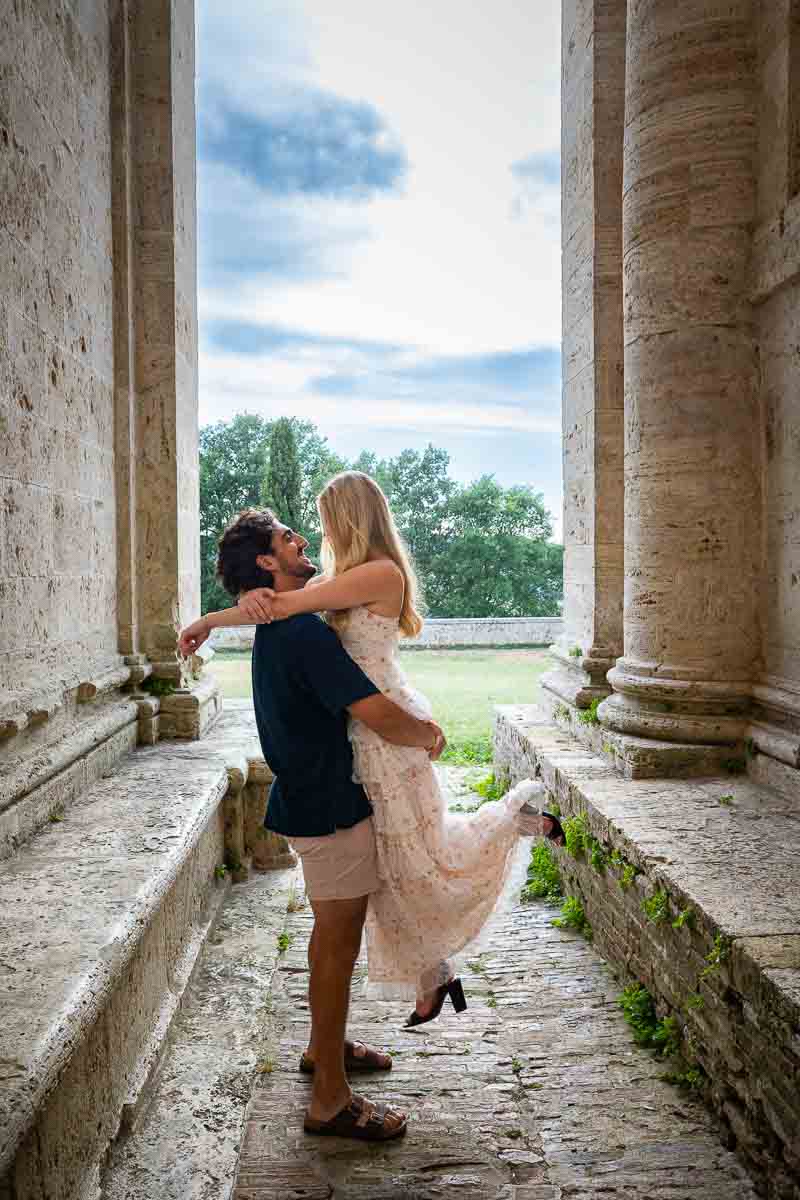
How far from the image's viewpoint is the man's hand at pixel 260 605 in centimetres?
287

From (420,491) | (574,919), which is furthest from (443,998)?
(420,491)

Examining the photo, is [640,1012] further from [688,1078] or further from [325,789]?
[325,789]

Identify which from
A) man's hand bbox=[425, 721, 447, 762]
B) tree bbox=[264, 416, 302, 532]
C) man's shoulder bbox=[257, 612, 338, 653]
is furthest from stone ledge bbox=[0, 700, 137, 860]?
tree bbox=[264, 416, 302, 532]

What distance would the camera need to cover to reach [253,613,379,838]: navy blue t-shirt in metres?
2.77

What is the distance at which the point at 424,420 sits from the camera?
46.8 m

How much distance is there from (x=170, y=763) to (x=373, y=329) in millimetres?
48706

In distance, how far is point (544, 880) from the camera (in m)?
5.37

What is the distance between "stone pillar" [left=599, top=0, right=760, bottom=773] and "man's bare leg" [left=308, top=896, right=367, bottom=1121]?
7.74 feet

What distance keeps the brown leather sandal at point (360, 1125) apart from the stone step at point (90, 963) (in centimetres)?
61

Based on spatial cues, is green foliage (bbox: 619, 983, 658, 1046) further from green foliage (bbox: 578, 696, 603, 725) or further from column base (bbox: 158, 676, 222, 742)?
column base (bbox: 158, 676, 222, 742)

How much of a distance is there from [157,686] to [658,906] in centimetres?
362

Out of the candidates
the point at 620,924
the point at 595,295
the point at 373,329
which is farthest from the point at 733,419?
the point at 373,329

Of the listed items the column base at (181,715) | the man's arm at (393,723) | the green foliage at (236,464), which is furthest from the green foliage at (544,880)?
the green foliage at (236,464)

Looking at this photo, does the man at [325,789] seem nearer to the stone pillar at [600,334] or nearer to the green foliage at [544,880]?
the green foliage at [544,880]
